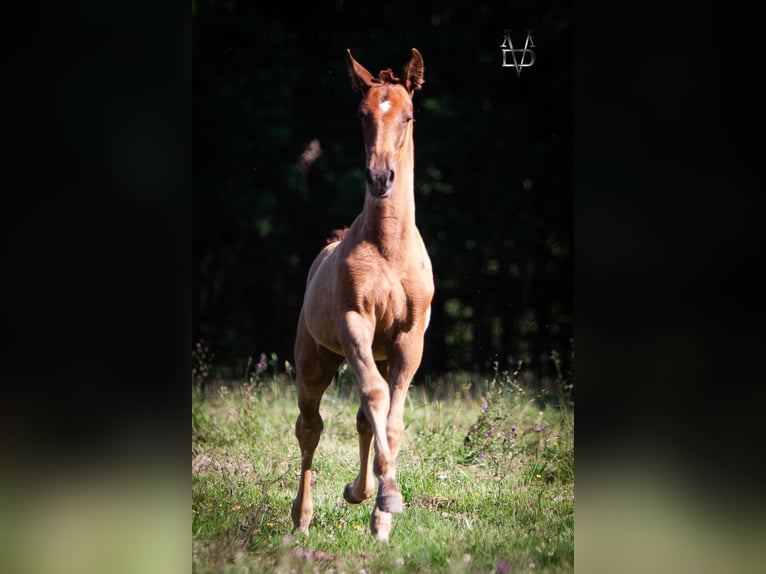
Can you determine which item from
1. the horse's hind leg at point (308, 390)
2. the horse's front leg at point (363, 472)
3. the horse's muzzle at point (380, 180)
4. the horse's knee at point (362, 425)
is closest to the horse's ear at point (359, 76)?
the horse's muzzle at point (380, 180)

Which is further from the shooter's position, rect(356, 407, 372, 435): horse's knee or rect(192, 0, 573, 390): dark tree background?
rect(192, 0, 573, 390): dark tree background

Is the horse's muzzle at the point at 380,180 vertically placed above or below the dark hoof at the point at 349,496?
above

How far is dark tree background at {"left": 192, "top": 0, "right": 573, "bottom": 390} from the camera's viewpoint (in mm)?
5547

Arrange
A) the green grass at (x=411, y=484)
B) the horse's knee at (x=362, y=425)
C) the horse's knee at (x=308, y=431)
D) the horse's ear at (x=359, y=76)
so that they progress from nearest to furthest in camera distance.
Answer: the green grass at (x=411, y=484) → the horse's ear at (x=359, y=76) → the horse's knee at (x=362, y=425) → the horse's knee at (x=308, y=431)

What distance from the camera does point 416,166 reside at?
679 centimetres

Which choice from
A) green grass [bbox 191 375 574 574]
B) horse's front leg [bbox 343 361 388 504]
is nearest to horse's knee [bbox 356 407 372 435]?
horse's front leg [bbox 343 361 388 504]

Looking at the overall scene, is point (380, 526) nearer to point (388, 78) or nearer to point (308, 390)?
point (308, 390)

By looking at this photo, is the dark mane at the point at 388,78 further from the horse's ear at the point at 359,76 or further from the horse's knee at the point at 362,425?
the horse's knee at the point at 362,425

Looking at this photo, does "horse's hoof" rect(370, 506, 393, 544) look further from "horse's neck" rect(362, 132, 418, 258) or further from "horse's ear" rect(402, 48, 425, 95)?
"horse's ear" rect(402, 48, 425, 95)

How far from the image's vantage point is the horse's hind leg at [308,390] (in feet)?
17.7

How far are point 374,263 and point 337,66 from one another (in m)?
1.95

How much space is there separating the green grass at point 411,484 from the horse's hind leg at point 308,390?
0.68 feet
